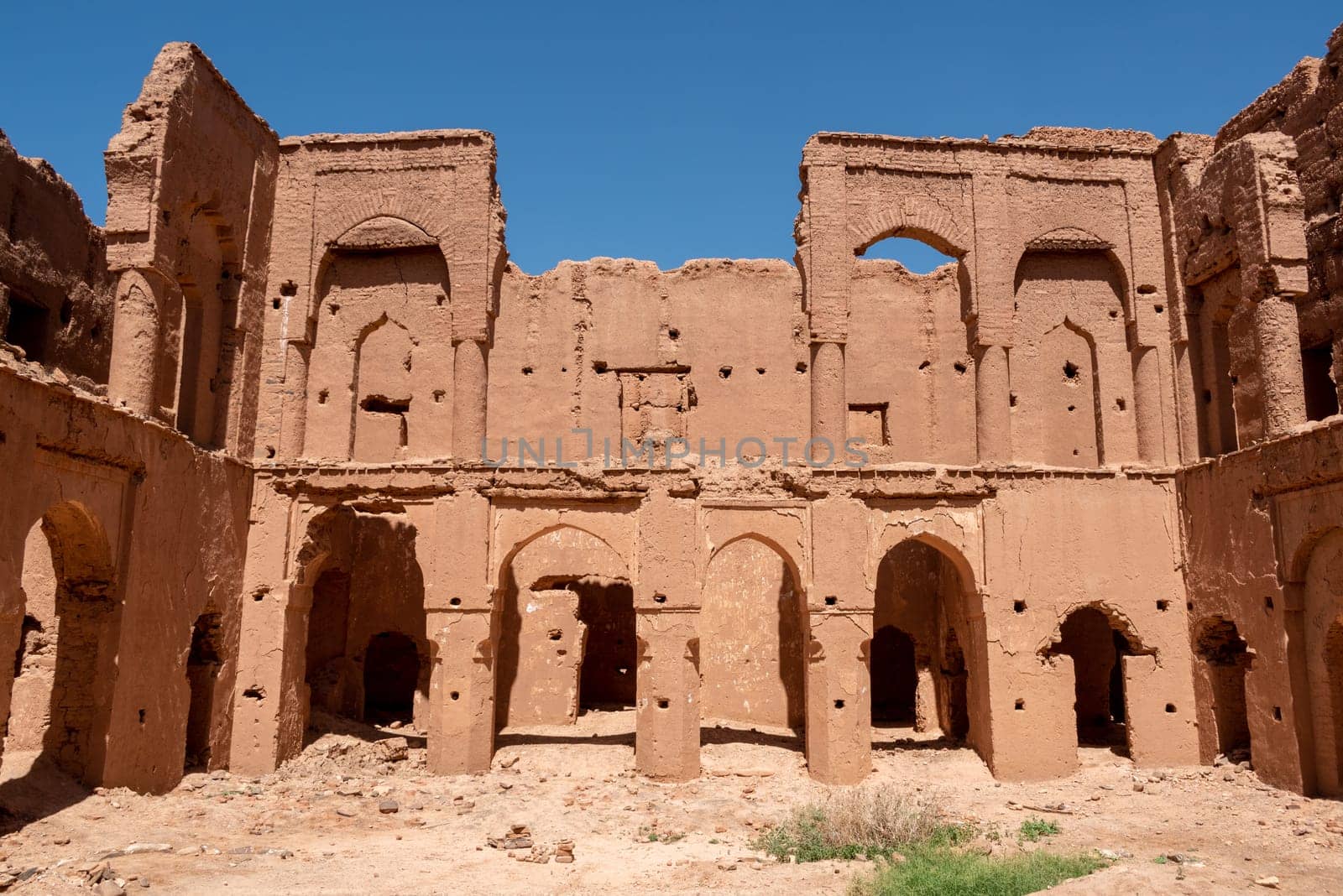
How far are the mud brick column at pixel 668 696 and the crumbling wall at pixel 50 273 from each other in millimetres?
8942

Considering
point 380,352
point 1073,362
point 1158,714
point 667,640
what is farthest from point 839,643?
point 380,352

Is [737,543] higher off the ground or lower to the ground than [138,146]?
lower

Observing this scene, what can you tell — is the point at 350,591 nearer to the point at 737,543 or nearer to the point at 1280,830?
the point at 737,543

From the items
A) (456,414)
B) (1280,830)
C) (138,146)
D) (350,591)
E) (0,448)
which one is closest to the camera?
(0,448)

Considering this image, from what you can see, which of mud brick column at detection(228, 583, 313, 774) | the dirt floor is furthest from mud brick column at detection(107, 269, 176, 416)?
the dirt floor

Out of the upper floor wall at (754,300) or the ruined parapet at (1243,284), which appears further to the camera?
the upper floor wall at (754,300)

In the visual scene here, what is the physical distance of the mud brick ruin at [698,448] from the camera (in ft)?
43.8

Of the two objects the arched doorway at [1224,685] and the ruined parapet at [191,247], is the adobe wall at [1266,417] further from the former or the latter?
the ruined parapet at [191,247]

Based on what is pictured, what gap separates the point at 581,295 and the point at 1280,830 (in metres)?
13.2

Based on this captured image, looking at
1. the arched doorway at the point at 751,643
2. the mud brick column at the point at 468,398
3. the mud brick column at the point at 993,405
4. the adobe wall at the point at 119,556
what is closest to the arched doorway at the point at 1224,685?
the mud brick column at the point at 993,405

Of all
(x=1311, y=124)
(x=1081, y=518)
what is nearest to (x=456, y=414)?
(x=1081, y=518)

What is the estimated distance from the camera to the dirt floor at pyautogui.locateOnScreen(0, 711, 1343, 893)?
9.70m

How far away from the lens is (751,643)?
18828 millimetres

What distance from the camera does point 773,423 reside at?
62.0 feet
